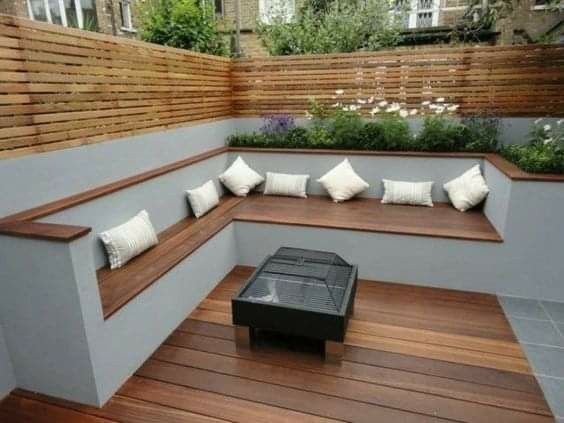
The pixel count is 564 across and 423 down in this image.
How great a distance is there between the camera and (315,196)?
454cm

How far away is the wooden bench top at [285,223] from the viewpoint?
8.34ft

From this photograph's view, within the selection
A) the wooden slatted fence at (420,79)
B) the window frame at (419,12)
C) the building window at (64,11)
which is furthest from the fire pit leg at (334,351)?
the window frame at (419,12)

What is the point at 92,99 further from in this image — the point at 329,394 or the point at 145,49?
the point at 329,394

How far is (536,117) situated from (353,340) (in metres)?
3.49

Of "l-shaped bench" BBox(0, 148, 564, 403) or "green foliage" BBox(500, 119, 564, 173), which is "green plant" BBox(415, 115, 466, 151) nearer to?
"l-shaped bench" BBox(0, 148, 564, 403)

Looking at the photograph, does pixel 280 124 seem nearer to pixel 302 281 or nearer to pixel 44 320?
pixel 302 281

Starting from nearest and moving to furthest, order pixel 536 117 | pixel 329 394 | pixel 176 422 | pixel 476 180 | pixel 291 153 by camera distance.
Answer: pixel 176 422 < pixel 329 394 < pixel 476 180 < pixel 536 117 < pixel 291 153

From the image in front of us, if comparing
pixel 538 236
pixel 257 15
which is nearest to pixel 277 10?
pixel 257 15

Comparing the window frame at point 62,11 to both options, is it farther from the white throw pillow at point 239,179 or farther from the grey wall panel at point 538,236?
the grey wall panel at point 538,236

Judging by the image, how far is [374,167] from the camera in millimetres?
4402

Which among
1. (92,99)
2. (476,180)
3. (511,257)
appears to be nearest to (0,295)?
(92,99)

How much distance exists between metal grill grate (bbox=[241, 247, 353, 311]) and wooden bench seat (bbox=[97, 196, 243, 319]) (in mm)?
622

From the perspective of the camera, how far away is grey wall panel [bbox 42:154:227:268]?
2613 mm

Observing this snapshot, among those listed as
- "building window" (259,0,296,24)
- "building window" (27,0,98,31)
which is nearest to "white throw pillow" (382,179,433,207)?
"building window" (259,0,296,24)
